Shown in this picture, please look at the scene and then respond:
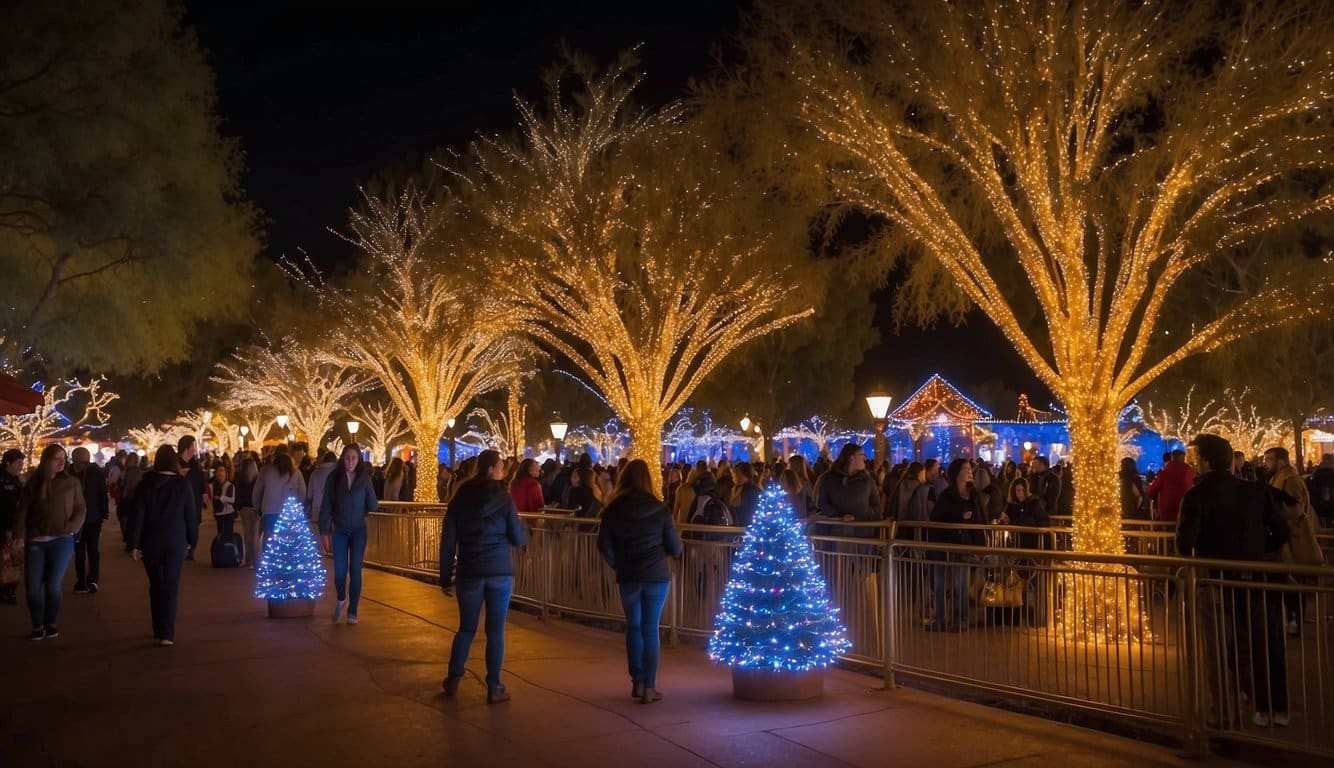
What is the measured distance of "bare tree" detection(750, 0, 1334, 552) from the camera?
36.4ft

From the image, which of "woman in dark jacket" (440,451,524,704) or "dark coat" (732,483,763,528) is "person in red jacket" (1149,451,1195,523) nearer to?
"dark coat" (732,483,763,528)

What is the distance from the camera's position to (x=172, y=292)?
2161 centimetres

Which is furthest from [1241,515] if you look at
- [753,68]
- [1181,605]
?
[753,68]

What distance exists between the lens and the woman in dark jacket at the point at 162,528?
10.9 meters

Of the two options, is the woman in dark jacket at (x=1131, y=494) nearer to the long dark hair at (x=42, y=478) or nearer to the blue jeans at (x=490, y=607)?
the blue jeans at (x=490, y=607)

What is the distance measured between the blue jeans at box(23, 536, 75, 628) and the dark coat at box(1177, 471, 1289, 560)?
10.3 metres

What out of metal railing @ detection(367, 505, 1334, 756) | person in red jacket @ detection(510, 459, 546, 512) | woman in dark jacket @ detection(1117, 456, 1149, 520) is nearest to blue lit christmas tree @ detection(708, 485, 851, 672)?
metal railing @ detection(367, 505, 1334, 756)

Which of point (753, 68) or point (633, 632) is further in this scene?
point (753, 68)

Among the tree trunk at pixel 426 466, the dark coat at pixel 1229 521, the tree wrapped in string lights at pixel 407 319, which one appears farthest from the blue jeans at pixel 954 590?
the tree trunk at pixel 426 466

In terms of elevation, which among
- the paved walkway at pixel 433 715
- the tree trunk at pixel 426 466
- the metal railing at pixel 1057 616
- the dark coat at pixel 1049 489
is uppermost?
the tree trunk at pixel 426 466

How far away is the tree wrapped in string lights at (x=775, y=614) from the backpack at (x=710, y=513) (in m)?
4.50

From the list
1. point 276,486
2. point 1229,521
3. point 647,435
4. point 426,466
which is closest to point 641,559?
point 1229,521

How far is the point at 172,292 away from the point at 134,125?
345cm

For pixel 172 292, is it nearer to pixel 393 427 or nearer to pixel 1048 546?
pixel 1048 546
